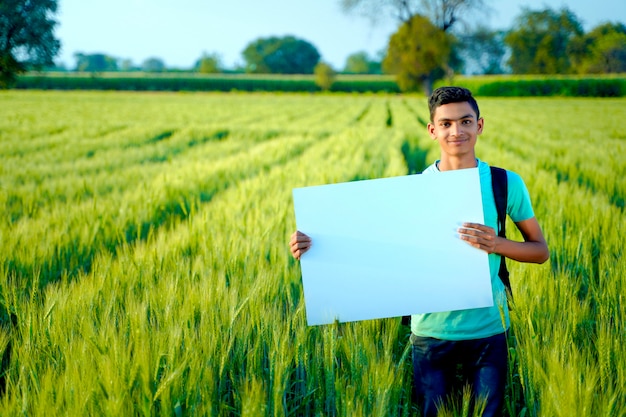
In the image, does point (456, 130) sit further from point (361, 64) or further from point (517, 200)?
point (361, 64)

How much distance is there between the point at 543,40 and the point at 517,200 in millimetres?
35957

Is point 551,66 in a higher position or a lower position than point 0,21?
higher

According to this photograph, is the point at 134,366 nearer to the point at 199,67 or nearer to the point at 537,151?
the point at 537,151

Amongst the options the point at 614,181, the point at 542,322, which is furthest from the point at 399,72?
the point at 542,322

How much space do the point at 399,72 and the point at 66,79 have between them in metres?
33.9

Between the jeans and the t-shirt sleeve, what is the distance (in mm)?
373

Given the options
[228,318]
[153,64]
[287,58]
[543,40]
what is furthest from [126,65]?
[228,318]

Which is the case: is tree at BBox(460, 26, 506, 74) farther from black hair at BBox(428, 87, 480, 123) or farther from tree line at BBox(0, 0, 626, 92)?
black hair at BBox(428, 87, 480, 123)

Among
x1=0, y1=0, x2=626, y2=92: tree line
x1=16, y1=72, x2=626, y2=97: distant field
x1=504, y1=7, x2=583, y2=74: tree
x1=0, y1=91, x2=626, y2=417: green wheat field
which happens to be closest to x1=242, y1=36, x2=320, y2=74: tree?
x1=0, y1=0, x2=626, y2=92: tree line

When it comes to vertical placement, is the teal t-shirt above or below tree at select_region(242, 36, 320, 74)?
below

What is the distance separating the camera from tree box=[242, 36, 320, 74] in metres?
75.2

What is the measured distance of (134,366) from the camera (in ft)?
3.30

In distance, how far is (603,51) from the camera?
13.2m

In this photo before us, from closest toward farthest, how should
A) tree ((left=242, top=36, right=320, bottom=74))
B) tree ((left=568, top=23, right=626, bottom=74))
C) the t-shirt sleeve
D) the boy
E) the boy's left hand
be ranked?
1. the boy's left hand
2. the boy
3. the t-shirt sleeve
4. tree ((left=568, top=23, right=626, bottom=74))
5. tree ((left=242, top=36, right=320, bottom=74))
